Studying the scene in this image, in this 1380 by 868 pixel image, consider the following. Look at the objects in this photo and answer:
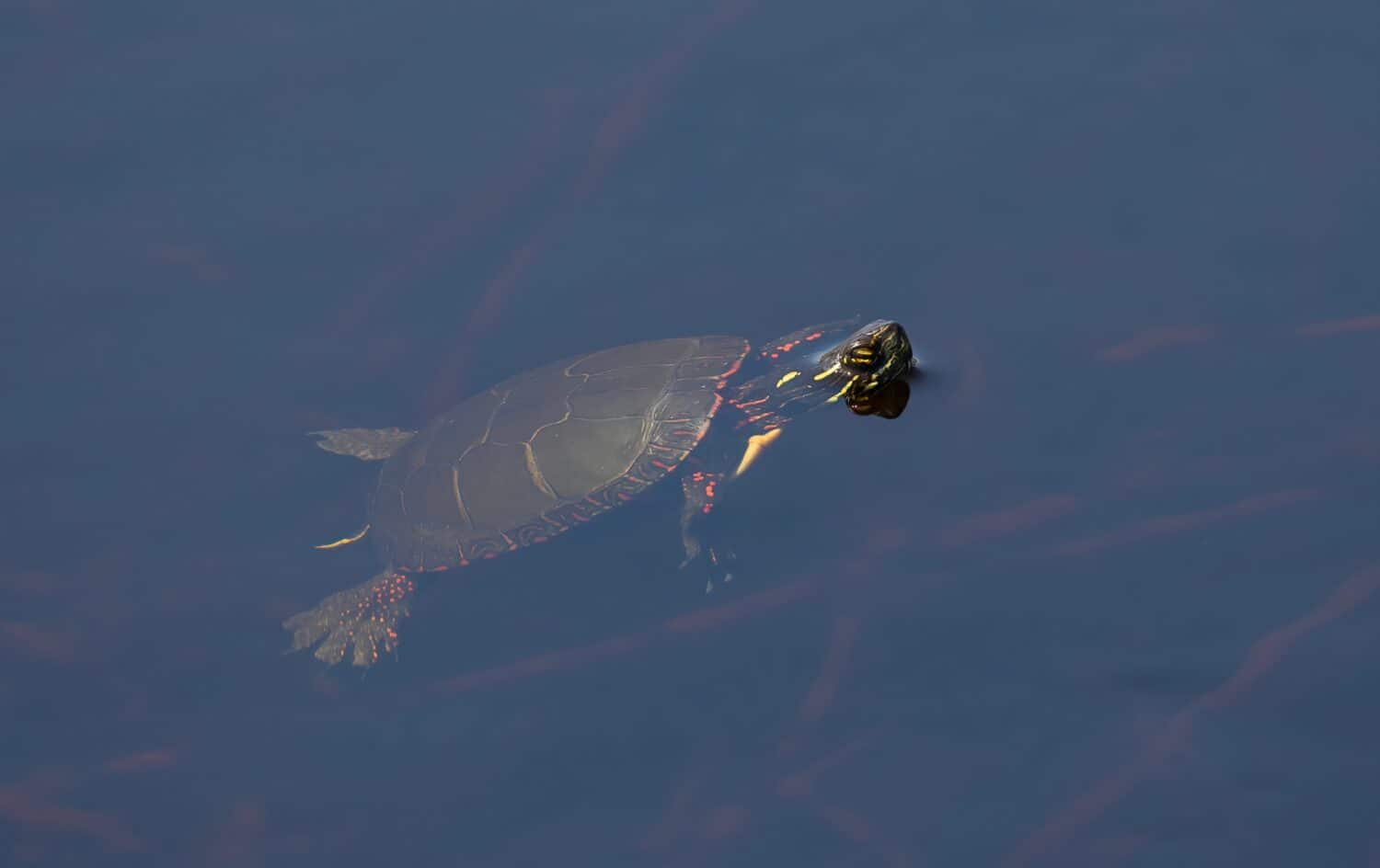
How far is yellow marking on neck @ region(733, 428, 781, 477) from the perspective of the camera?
5082 millimetres

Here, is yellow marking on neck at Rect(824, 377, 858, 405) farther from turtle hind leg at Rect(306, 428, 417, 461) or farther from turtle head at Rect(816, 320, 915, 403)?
turtle hind leg at Rect(306, 428, 417, 461)

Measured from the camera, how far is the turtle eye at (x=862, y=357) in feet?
16.3

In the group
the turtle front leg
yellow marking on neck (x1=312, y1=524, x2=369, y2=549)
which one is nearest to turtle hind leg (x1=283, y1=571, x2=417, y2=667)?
yellow marking on neck (x1=312, y1=524, x2=369, y2=549)

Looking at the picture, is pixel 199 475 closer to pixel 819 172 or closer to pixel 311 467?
pixel 311 467

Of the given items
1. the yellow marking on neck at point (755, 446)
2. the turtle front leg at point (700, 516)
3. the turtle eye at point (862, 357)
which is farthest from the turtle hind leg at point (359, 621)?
the turtle eye at point (862, 357)

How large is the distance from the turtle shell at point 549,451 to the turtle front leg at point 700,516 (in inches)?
4.8

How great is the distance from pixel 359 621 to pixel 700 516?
49.3 inches

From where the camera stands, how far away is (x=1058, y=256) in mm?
5398

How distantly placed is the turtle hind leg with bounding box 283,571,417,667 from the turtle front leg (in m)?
1.06

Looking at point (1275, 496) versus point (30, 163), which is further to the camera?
point (30, 163)

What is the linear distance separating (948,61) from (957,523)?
2381 mm

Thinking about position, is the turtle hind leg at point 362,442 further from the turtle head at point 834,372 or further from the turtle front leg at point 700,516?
the turtle head at point 834,372

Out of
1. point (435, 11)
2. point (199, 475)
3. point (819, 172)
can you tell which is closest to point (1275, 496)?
point (819, 172)

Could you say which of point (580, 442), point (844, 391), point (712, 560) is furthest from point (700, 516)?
point (844, 391)
